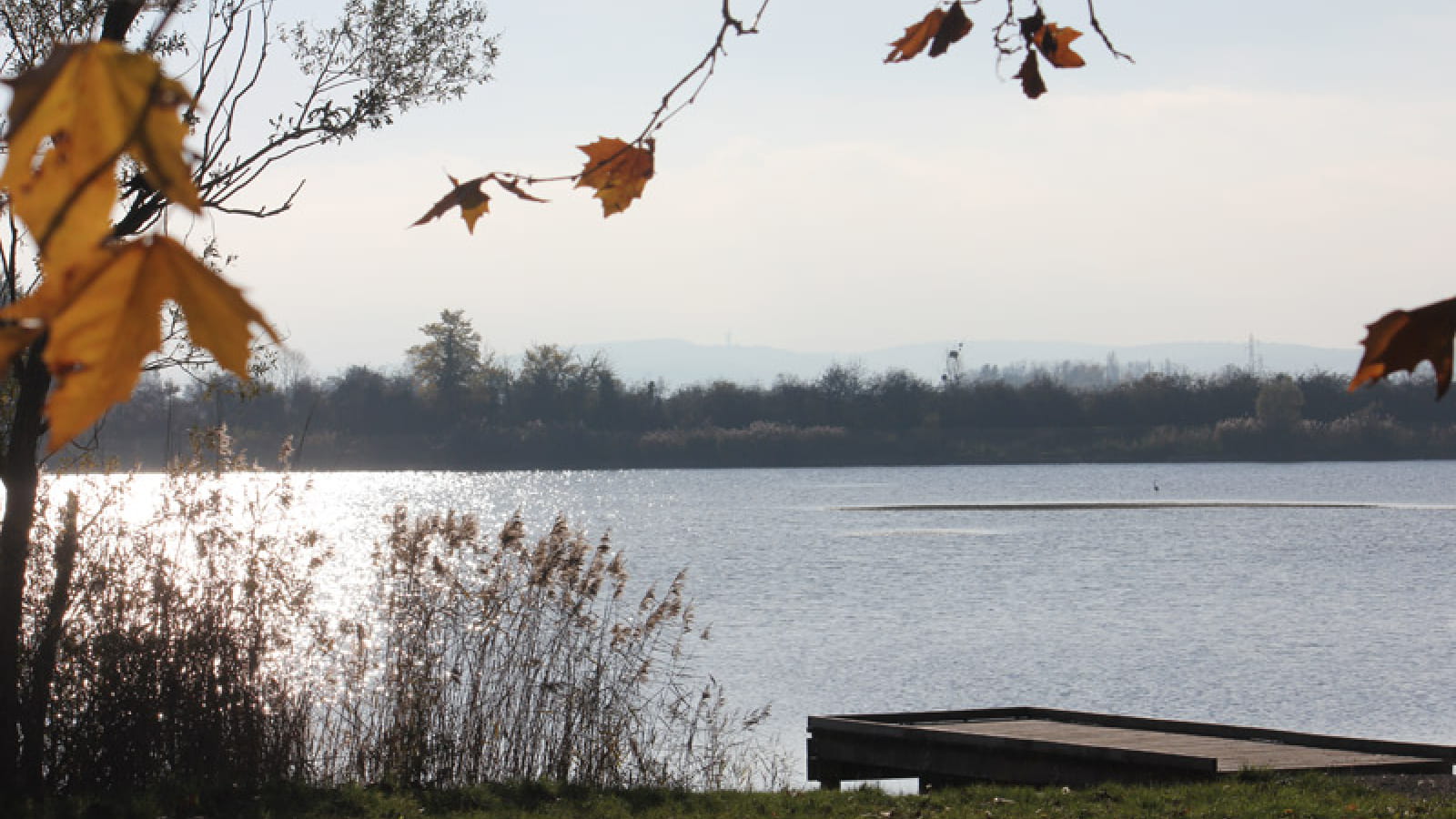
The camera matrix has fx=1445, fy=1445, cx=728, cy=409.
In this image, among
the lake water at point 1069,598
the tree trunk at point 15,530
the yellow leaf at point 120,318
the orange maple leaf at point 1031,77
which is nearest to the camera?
the yellow leaf at point 120,318

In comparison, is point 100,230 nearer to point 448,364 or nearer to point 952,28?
point 952,28

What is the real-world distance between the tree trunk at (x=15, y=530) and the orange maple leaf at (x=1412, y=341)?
842 cm

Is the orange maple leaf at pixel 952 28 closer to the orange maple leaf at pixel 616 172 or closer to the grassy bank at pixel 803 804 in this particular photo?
the orange maple leaf at pixel 616 172

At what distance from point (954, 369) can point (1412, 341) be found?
12350 cm

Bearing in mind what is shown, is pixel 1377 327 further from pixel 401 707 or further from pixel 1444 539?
pixel 1444 539

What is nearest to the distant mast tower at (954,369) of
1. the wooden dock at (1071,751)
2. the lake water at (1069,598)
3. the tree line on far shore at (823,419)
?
the tree line on far shore at (823,419)

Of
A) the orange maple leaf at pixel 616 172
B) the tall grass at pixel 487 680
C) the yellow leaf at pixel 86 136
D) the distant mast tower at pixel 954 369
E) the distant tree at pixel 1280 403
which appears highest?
the distant mast tower at pixel 954 369

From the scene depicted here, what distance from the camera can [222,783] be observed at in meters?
9.51

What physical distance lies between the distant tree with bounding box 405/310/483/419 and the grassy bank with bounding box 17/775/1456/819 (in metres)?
97.8

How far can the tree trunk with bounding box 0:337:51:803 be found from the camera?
27.9 ft

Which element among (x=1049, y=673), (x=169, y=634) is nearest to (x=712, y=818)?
(x=169, y=634)

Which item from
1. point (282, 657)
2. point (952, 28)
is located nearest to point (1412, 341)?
point (952, 28)

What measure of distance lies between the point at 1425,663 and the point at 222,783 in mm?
22515

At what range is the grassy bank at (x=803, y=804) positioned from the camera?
28.6 ft
